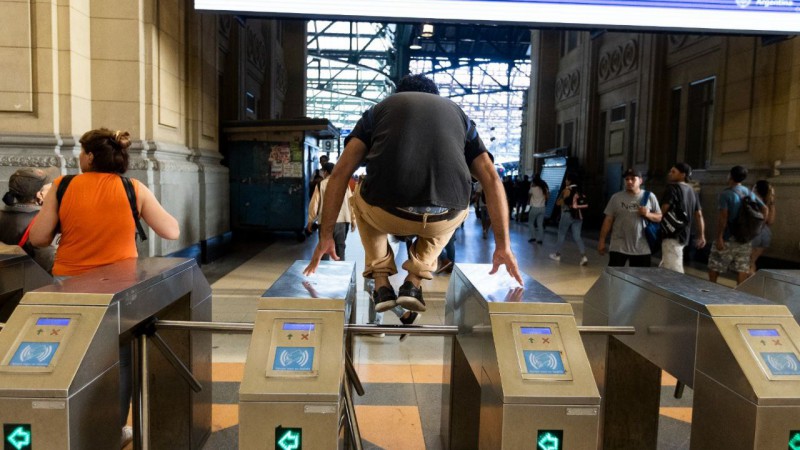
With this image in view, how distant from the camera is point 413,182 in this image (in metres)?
2.44

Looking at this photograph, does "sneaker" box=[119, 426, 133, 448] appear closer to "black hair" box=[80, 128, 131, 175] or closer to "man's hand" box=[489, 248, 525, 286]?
"black hair" box=[80, 128, 131, 175]

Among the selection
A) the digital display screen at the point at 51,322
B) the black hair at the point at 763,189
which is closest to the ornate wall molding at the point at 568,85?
the black hair at the point at 763,189

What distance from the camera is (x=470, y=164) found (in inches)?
109

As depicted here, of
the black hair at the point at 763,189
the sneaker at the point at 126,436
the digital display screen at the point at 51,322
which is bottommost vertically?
the sneaker at the point at 126,436

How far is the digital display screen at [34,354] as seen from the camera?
1.73 m

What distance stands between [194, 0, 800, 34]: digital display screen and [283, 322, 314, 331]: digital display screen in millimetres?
4826

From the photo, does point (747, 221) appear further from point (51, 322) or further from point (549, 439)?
point (51, 322)

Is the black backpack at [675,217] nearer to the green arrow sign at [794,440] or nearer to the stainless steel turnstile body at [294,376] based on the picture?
the green arrow sign at [794,440]

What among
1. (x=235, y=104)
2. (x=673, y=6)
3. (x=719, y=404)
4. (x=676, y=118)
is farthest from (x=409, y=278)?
(x=676, y=118)

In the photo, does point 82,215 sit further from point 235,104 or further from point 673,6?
point 235,104

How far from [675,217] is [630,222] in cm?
42

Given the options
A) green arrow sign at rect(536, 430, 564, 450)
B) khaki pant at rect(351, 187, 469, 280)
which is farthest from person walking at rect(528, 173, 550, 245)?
green arrow sign at rect(536, 430, 564, 450)

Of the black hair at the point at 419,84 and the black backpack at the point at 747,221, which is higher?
the black hair at the point at 419,84

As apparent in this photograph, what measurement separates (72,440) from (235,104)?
1174 centimetres
